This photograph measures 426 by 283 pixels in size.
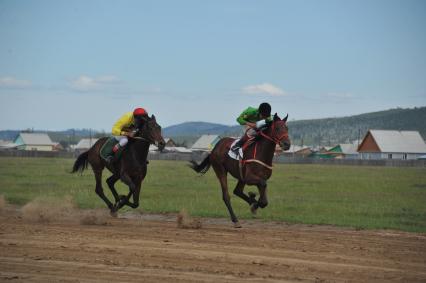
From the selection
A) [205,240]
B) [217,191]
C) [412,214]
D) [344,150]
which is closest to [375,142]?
[344,150]

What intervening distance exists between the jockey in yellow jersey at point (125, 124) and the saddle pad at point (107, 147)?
169 mm

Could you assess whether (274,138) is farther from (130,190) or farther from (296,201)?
(296,201)

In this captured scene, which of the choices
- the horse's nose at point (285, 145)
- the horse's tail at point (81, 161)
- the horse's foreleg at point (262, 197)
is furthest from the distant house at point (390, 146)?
the horse's nose at point (285, 145)

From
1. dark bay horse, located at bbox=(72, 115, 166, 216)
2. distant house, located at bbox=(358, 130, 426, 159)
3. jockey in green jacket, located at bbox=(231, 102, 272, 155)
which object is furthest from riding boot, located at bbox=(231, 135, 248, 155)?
distant house, located at bbox=(358, 130, 426, 159)

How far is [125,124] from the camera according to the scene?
59.1 ft

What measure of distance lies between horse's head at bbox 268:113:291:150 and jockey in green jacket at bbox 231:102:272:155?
36 cm

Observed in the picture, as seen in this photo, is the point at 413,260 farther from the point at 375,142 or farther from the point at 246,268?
the point at 375,142

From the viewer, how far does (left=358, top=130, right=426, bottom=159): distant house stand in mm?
113875

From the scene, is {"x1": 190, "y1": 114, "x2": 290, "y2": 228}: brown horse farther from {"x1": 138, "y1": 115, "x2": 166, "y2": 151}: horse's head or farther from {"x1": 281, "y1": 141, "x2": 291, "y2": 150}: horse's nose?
{"x1": 138, "y1": 115, "x2": 166, "y2": 151}: horse's head

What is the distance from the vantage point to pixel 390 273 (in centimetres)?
981

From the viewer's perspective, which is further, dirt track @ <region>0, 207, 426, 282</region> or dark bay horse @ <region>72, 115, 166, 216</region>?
dark bay horse @ <region>72, 115, 166, 216</region>

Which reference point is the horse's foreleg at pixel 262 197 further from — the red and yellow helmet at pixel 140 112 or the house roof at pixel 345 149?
the house roof at pixel 345 149

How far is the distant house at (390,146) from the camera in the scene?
114m

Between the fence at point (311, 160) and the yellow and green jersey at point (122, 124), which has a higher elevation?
the yellow and green jersey at point (122, 124)
